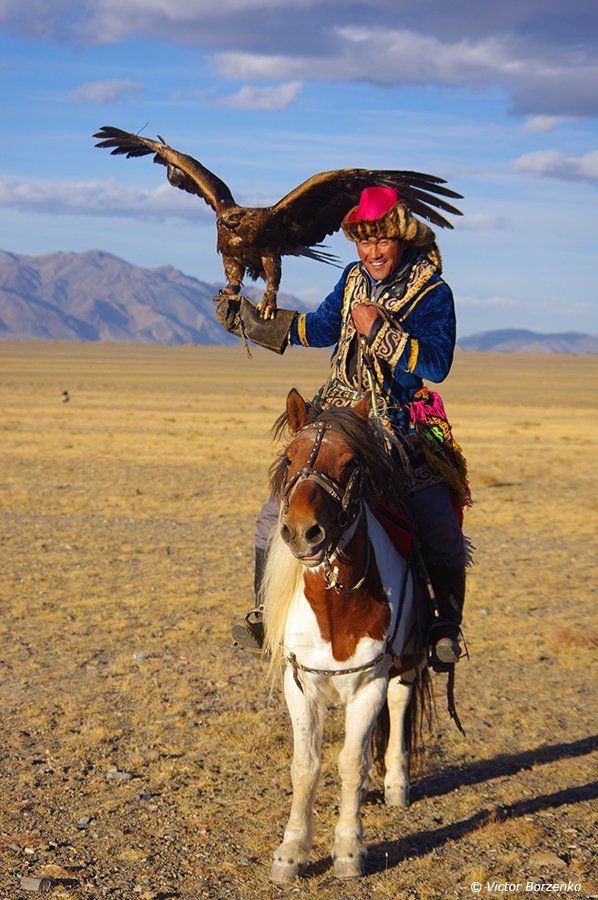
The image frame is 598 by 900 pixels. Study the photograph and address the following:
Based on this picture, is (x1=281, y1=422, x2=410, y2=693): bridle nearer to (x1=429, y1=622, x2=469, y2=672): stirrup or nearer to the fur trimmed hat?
(x1=429, y1=622, x2=469, y2=672): stirrup

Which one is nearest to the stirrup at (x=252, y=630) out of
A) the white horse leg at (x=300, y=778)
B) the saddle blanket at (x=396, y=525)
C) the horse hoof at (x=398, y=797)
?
the white horse leg at (x=300, y=778)

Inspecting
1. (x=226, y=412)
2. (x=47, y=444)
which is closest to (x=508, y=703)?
(x=47, y=444)

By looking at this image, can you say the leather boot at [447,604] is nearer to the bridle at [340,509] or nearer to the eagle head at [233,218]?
the bridle at [340,509]

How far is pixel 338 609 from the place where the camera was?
4398 mm

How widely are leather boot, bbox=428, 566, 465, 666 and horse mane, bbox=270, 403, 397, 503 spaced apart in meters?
0.98

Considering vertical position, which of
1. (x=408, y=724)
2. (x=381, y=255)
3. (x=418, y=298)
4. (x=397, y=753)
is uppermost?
(x=381, y=255)

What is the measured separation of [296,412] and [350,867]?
6.46 feet

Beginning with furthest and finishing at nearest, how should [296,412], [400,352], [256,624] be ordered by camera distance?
[256,624] < [400,352] < [296,412]

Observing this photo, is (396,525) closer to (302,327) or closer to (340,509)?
(340,509)

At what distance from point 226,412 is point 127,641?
2963cm

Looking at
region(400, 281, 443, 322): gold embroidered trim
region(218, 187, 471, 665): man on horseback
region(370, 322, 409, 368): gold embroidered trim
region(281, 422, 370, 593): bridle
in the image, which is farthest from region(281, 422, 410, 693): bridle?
region(400, 281, 443, 322): gold embroidered trim

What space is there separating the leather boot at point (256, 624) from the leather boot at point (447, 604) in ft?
2.76

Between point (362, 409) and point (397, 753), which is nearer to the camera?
point (362, 409)

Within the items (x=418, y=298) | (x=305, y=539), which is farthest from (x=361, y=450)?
(x=418, y=298)
